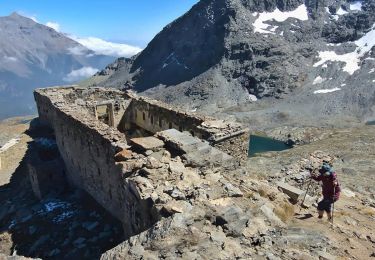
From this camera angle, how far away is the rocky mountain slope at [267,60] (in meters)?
95.2

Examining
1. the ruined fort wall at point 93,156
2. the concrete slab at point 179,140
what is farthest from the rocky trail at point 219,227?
the ruined fort wall at point 93,156

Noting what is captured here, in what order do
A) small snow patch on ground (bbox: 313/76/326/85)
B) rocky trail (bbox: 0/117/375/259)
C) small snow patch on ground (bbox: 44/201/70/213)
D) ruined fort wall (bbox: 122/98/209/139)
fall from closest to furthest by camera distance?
rocky trail (bbox: 0/117/375/259)
ruined fort wall (bbox: 122/98/209/139)
small snow patch on ground (bbox: 44/201/70/213)
small snow patch on ground (bbox: 313/76/326/85)

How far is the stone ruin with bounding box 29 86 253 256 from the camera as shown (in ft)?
34.6

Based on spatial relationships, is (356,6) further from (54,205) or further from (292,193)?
(292,193)

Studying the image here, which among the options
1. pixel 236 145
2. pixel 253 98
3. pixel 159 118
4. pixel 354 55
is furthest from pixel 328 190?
pixel 354 55

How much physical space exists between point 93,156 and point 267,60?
314 feet

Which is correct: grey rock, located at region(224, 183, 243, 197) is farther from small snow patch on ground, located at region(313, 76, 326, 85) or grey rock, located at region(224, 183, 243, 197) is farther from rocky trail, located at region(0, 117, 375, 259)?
small snow patch on ground, located at region(313, 76, 326, 85)

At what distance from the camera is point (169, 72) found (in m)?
121

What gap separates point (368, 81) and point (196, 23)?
56.0 m

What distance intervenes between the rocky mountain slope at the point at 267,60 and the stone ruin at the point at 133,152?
6341 centimetres

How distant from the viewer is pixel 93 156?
18.3m

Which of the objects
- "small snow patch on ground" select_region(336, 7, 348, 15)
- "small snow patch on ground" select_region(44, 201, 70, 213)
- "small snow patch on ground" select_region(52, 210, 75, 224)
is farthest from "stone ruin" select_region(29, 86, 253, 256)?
Result: "small snow patch on ground" select_region(336, 7, 348, 15)

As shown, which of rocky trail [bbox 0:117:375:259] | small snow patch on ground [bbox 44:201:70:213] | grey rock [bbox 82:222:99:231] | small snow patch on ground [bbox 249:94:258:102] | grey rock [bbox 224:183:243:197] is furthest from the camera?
small snow patch on ground [bbox 249:94:258:102]

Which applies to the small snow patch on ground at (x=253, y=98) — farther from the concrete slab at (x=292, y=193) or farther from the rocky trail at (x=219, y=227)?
the concrete slab at (x=292, y=193)
